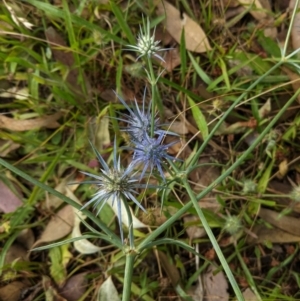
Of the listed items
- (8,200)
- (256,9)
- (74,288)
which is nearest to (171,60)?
(256,9)

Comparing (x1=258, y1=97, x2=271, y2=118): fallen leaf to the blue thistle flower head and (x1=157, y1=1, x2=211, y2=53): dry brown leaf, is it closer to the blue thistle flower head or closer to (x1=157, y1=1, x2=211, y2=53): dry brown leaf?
(x1=157, y1=1, x2=211, y2=53): dry brown leaf

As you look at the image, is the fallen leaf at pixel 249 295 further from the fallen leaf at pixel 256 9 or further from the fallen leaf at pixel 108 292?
the fallen leaf at pixel 256 9

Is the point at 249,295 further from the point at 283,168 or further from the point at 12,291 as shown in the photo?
the point at 12,291

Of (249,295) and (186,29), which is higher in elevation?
(186,29)

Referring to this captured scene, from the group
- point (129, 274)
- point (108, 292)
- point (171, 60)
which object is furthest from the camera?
point (171, 60)

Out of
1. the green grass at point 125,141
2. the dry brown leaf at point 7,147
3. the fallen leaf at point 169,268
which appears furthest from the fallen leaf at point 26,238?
the fallen leaf at point 169,268

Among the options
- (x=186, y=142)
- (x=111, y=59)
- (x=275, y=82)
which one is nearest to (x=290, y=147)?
(x=275, y=82)

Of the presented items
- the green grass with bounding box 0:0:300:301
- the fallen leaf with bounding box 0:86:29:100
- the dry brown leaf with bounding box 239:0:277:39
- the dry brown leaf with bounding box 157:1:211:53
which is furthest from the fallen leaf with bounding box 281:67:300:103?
the fallen leaf with bounding box 0:86:29:100
